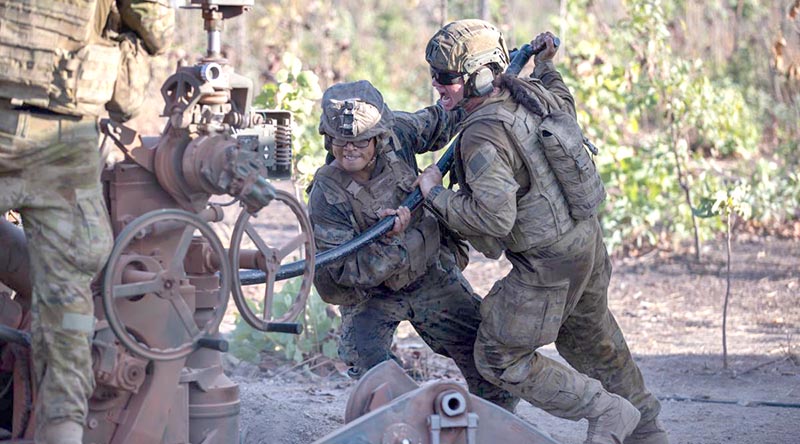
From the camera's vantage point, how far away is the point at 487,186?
4.84 metres

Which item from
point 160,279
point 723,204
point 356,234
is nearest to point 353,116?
point 356,234

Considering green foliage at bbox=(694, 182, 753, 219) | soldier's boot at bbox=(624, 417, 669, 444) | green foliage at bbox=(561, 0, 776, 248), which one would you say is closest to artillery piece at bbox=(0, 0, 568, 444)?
soldier's boot at bbox=(624, 417, 669, 444)

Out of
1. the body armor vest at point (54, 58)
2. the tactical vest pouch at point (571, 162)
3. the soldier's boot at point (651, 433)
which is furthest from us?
the soldier's boot at point (651, 433)

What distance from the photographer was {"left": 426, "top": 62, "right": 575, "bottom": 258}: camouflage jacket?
484 centimetres

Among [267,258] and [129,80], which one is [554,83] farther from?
[129,80]

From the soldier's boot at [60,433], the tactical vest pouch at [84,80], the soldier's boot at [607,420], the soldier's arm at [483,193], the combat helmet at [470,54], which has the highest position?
the combat helmet at [470,54]

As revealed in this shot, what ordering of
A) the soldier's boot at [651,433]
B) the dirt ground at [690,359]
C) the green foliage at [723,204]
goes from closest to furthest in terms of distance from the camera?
the soldier's boot at [651,433] < the dirt ground at [690,359] < the green foliage at [723,204]

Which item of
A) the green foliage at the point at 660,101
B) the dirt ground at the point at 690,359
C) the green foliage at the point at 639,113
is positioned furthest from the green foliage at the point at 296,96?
the green foliage at the point at 639,113

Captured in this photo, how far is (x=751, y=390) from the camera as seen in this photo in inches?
275

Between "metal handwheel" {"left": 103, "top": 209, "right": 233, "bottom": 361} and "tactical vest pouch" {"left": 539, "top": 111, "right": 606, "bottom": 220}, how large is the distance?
158 centimetres

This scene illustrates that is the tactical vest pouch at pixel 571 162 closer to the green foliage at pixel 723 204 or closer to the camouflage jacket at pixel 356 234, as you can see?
the camouflage jacket at pixel 356 234

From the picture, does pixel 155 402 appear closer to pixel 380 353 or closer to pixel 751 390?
pixel 380 353

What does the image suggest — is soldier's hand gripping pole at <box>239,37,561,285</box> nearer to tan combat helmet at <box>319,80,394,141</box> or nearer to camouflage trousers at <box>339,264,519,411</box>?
tan combat helmet at <box>319,80,394,141</box>

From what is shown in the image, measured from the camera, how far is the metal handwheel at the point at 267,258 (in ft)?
13.6
